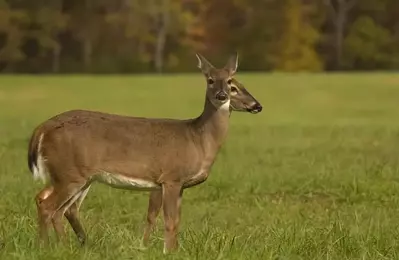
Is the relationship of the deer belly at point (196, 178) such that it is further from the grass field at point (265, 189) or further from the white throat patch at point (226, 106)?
the white throat patch at point (226, 106)

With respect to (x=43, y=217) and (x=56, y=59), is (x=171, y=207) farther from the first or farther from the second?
(x=56, y=59)

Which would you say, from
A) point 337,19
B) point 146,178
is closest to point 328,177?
point 146,178

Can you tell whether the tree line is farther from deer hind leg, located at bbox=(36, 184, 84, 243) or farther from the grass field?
deer hind leg, located at bbox=(36, 184, 84, 243)

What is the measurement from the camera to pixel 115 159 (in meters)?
6.46

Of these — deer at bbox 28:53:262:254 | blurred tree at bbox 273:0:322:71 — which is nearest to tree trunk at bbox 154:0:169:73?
blurred tree at bbox 273:0:322:71

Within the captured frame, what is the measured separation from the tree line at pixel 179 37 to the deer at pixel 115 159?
135 feet

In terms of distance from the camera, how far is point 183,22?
165ft

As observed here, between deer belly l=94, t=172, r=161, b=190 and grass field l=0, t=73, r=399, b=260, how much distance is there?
1.10 feet

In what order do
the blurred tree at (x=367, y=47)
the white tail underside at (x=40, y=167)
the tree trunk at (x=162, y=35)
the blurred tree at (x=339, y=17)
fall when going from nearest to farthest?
the white tail underside at (x=40, y=167), the tree trunk at (x=162, y=35), the blurred tree at (x=367, y=47), the blurred tree at (x=339, y=17)

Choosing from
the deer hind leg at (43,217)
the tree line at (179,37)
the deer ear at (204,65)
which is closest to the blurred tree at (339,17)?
the tree line at (179,37)

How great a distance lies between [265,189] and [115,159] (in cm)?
453

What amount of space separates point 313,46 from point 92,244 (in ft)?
153

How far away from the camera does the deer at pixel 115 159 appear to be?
6.40 m

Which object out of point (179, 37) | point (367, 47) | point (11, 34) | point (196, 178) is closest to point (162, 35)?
point (179, 37)
